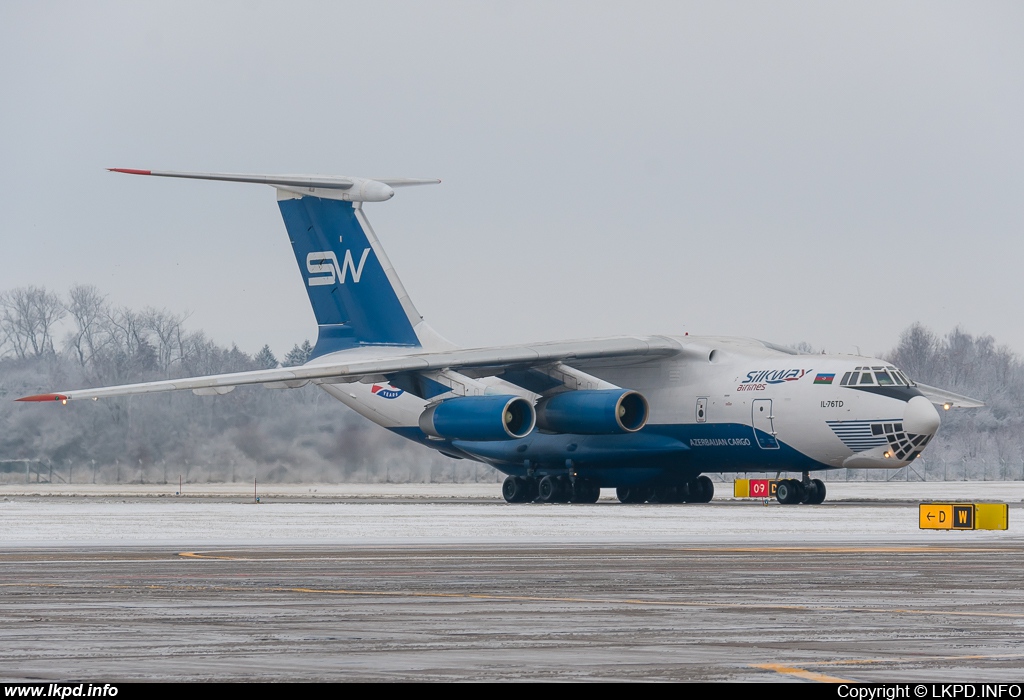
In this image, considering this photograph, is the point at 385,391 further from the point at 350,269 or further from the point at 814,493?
the point at 814,493

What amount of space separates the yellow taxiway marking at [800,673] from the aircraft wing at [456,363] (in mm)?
28041

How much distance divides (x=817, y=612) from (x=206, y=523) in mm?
16448

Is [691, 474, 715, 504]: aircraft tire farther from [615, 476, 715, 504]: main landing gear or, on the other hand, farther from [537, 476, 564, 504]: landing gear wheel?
[537, 476, 564, 504]: landing gear wheel

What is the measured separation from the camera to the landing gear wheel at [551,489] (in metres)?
38.2

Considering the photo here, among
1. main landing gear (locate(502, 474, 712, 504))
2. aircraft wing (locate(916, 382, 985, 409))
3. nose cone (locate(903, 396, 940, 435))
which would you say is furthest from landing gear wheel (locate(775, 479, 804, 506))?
aircraft wing (locate(916, 382, 985, 409))

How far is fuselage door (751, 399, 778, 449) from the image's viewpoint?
3481 centimetres

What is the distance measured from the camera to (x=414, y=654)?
8.45 metres

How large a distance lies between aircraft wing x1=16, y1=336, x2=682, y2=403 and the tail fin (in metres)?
3.79

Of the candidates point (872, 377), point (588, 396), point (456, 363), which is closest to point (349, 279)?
point (456, 363)

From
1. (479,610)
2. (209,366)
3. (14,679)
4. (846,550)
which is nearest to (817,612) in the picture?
(479,610)

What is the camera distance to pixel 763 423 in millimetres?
34906

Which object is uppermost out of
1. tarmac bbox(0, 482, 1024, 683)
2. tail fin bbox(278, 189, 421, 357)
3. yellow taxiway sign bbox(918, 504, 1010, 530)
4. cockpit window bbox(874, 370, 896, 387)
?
tail fin bbox(278, 189, 421, 357)

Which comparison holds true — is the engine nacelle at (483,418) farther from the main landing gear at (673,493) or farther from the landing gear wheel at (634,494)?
the main landing gear at (673,493)

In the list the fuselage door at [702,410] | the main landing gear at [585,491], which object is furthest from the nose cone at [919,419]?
the main landing gear at [585,491]
